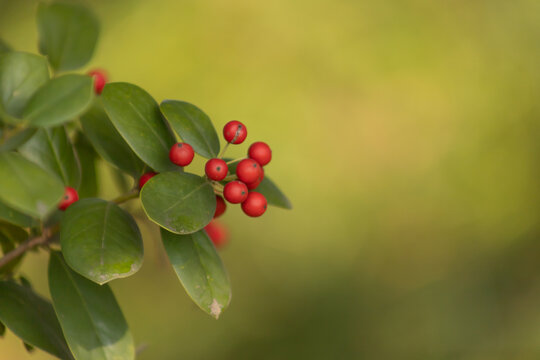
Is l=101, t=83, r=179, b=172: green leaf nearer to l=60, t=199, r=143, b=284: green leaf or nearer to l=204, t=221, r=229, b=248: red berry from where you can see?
l=60, t=199, r=143, b=284: green leaf

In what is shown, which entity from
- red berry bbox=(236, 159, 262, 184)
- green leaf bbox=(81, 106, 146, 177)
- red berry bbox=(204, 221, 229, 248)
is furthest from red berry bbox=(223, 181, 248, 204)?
red berry bbox=(204, 221, 229, 248)

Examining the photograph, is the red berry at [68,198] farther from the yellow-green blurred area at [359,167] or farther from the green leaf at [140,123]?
the yellow-green blurred area at [359,167]

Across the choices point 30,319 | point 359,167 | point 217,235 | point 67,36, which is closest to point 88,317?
point 30,319

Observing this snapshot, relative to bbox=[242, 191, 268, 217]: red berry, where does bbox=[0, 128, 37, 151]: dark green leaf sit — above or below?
below

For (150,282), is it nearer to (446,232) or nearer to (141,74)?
(141,74)

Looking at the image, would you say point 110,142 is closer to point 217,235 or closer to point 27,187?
point 27,187

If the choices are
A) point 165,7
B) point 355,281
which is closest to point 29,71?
point 355,281

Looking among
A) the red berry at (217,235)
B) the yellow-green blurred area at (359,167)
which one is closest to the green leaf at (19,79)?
the red berry at (217,235)
